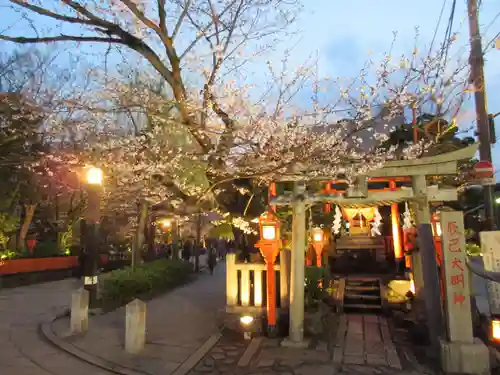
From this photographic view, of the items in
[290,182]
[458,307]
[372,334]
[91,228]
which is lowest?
[372,334]

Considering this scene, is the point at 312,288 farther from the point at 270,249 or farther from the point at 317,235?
the point at 317,235

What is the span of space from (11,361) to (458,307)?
9.12 metres

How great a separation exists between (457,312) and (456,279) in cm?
65

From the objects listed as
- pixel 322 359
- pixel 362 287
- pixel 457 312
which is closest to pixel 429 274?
pixel 457 312

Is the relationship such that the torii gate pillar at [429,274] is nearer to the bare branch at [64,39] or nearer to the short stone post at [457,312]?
the short stone post at [457,312]

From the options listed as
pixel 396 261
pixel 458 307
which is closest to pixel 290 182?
pixel 458 307

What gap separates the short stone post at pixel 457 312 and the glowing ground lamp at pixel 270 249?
382 centimetres

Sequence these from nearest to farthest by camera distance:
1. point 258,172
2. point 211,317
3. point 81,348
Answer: point 81,348 < point 258,172 < point 211,317

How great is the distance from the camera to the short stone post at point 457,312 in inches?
302

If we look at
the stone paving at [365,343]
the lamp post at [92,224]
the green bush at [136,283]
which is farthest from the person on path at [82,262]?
the stone paving at [365,343]

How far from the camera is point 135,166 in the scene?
36.0ft

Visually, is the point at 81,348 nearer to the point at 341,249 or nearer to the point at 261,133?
the point at 261,133

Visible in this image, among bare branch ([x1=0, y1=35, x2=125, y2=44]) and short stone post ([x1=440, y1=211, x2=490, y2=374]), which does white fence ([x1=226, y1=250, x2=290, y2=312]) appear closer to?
short stone post ([x1=440, y1=211, x2=490, y2=374])

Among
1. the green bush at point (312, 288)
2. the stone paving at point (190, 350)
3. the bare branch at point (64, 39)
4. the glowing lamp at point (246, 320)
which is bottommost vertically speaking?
the stone paving at point (190, 350)
